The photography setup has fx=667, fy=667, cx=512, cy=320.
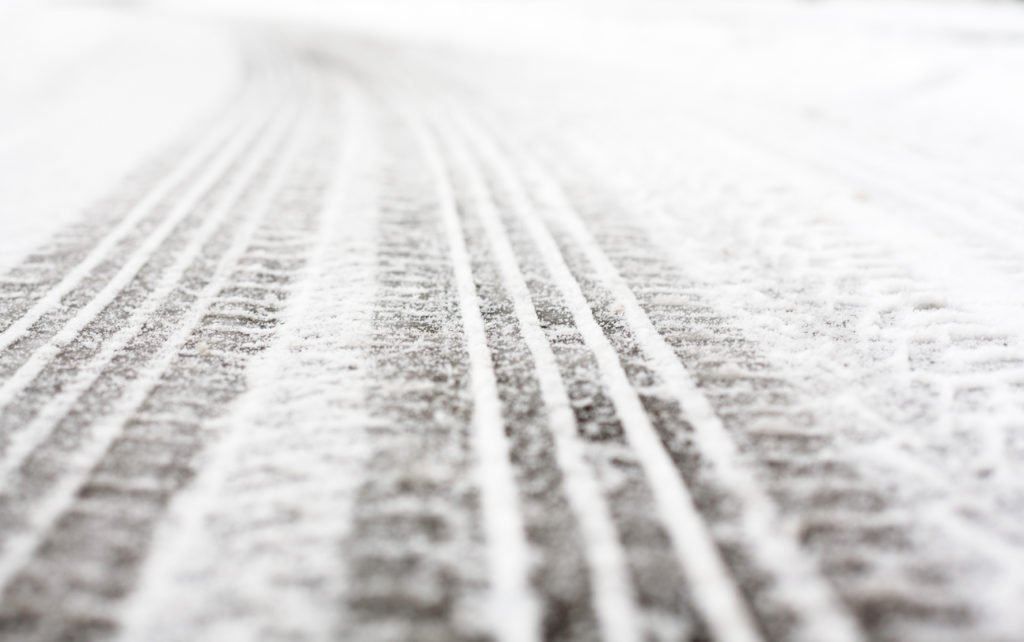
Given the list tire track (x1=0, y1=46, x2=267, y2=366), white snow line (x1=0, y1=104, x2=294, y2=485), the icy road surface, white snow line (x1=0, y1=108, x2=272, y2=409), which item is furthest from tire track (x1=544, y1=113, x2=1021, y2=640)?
tire track (x1=0, y1=46, x2=267, y2=366)

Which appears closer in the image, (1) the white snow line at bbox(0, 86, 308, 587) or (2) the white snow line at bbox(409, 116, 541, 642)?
(2) the white snow line at bbox(409, 116, 541, 642)

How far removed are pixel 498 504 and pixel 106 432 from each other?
1451 millimetres

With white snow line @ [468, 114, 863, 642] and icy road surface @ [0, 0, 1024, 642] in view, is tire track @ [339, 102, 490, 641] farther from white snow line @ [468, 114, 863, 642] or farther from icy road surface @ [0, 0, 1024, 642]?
white snow line @ [468, 114, 863, 642]

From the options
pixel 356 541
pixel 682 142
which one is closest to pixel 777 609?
pixel 356 541

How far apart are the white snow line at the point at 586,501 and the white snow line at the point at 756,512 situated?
1.33ft

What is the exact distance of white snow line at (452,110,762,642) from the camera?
5.64ft

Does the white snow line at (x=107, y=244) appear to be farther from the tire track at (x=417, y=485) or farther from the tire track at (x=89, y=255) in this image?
the tire track at (x=417, y=485)

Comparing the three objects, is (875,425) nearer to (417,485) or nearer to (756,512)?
(756,512)

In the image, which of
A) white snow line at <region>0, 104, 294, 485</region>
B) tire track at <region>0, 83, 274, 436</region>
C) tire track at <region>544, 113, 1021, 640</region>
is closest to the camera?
tire track at <region>544, 113, 1021, 640</region>

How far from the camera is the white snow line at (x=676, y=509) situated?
1.72 meters

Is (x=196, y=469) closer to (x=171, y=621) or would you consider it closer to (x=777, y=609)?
(x=171, y=621)

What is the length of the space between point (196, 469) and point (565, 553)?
1.26m

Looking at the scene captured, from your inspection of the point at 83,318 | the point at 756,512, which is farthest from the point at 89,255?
the point at 756,512

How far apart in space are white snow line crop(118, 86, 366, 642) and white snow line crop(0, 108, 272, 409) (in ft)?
2.95
